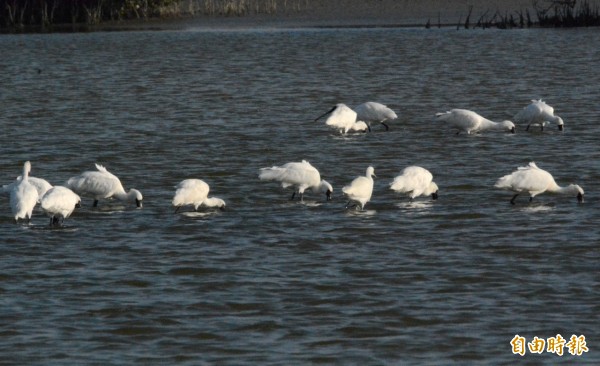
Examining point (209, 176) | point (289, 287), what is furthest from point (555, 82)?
point (289, 287)

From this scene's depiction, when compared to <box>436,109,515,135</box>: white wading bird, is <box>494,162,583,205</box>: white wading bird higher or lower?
higher

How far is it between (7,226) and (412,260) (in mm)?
5040

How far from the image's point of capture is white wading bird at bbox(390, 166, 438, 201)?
663 inches

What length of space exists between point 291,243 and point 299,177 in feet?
7.39

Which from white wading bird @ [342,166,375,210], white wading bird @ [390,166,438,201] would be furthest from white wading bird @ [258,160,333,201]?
white wading bird @ [390,166,438,201]

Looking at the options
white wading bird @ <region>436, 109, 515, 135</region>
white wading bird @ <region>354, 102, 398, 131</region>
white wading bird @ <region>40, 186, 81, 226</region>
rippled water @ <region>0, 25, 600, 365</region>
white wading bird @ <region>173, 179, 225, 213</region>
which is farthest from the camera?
white wading bird @ <region>354, 102, 398, 131</region>

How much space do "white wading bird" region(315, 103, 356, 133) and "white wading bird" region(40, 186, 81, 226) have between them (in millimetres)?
8029

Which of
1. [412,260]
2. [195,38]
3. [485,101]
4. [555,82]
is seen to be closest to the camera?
[412,260]

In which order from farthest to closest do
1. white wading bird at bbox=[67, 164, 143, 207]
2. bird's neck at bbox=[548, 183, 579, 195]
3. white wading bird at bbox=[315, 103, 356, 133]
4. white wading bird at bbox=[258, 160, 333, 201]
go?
white wading bird at bbox=[315, 103, 356, 133], white wading bird at bbox=[258, 160, 333, 201], bird's neck at bbox=[548, 183, 579, 195], white wading bird at bbox=[67, 164, 143, 207]

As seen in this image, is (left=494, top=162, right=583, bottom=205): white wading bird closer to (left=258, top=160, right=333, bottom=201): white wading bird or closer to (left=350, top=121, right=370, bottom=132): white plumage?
(left=258, top=160, right=333, bottom=201): white wading bird

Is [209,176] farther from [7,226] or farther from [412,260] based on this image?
[412,260]

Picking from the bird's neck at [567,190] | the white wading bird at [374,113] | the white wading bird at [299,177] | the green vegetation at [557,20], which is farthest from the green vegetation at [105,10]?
the bird's neck at [567,190]

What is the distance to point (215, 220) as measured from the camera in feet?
54.4

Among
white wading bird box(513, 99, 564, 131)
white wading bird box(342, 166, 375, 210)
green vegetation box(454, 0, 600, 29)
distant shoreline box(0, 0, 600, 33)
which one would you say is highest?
white wading bird box(342, 166, 375, 210)
